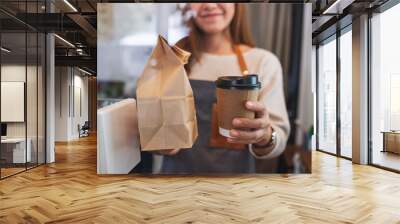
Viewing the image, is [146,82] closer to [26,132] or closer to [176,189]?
[176,189]

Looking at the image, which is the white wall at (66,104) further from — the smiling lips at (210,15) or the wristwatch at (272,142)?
the wristwatch at (272,142)

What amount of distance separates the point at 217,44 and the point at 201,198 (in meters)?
2.43

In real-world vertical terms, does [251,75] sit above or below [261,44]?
below

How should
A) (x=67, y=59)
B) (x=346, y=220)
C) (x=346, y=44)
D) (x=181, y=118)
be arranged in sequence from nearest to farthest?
(x=346, y=220)
(x=181, y=118)
(x=346, y=44)
(x=67, y=59)

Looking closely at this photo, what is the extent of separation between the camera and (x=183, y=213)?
3824 millimetres

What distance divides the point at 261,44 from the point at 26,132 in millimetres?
4423

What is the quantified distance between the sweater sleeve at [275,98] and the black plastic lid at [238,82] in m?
0.34

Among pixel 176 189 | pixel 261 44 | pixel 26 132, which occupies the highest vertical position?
pixel 261 44

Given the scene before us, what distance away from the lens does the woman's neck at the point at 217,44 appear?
5762 mm

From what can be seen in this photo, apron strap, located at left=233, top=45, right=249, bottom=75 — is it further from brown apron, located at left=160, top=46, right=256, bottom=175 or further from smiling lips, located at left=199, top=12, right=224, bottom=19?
smiling lips, located at left=199, top=12, right=224, bottom=19

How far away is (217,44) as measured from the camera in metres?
5.77

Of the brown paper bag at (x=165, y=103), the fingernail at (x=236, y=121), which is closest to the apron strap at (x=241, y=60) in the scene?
the brown paper bag at (x=165, y=103)

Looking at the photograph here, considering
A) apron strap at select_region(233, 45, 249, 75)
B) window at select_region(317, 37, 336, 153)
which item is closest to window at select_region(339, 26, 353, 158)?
window at select_region(317, 37, 336, 153)

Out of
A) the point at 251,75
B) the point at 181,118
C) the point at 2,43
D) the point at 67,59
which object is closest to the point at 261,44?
the point at 251,75
